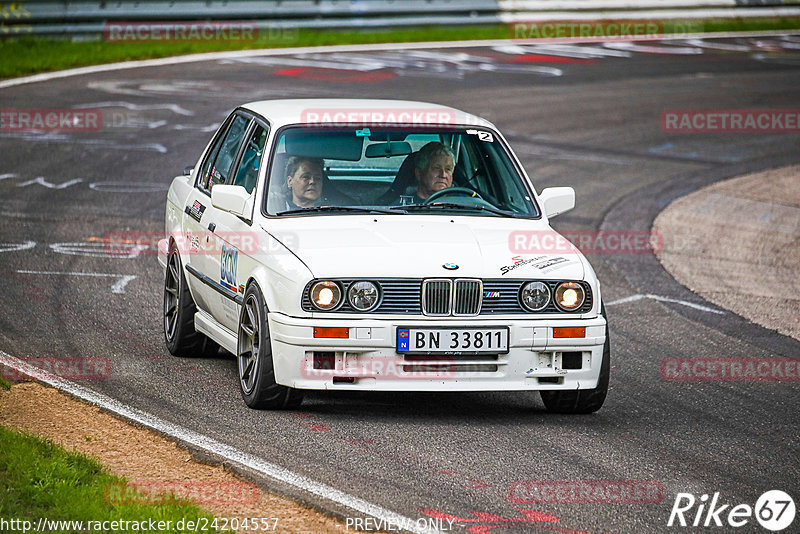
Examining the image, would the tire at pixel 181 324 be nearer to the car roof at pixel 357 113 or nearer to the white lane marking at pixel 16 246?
the car roof at pixel 357 113

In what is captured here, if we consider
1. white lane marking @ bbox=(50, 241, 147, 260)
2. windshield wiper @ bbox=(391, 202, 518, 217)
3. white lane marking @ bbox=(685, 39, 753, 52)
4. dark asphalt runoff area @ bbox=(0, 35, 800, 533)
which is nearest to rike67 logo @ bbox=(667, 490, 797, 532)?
dark asphalt runoff area @ bbox=(0, 35, 800, 533)

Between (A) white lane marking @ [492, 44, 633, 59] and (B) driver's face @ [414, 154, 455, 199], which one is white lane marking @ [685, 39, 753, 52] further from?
(B) driver's face @ [414, 154, 455, 199]

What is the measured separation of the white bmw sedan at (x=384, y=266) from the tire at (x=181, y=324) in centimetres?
2

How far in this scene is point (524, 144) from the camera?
19578mm

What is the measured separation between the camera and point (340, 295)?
7.10 metres

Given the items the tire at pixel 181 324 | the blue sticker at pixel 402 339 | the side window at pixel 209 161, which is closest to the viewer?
the blue sticker at pixel 402 339

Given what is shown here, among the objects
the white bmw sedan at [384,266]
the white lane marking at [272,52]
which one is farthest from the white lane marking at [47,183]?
the white bmw sedan at [384,266]

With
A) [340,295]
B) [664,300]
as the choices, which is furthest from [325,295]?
[664,300]

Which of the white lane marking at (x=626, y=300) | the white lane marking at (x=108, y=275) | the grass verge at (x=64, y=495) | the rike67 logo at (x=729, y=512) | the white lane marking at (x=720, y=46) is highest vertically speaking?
the grass verge at (x=64, y=495)

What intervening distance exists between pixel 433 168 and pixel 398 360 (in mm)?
1698

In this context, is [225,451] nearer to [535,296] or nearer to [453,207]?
[535,296]

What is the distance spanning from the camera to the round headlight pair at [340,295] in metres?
7.08

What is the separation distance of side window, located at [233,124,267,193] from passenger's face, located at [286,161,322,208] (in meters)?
0.28

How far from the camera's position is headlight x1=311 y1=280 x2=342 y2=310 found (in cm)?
708
